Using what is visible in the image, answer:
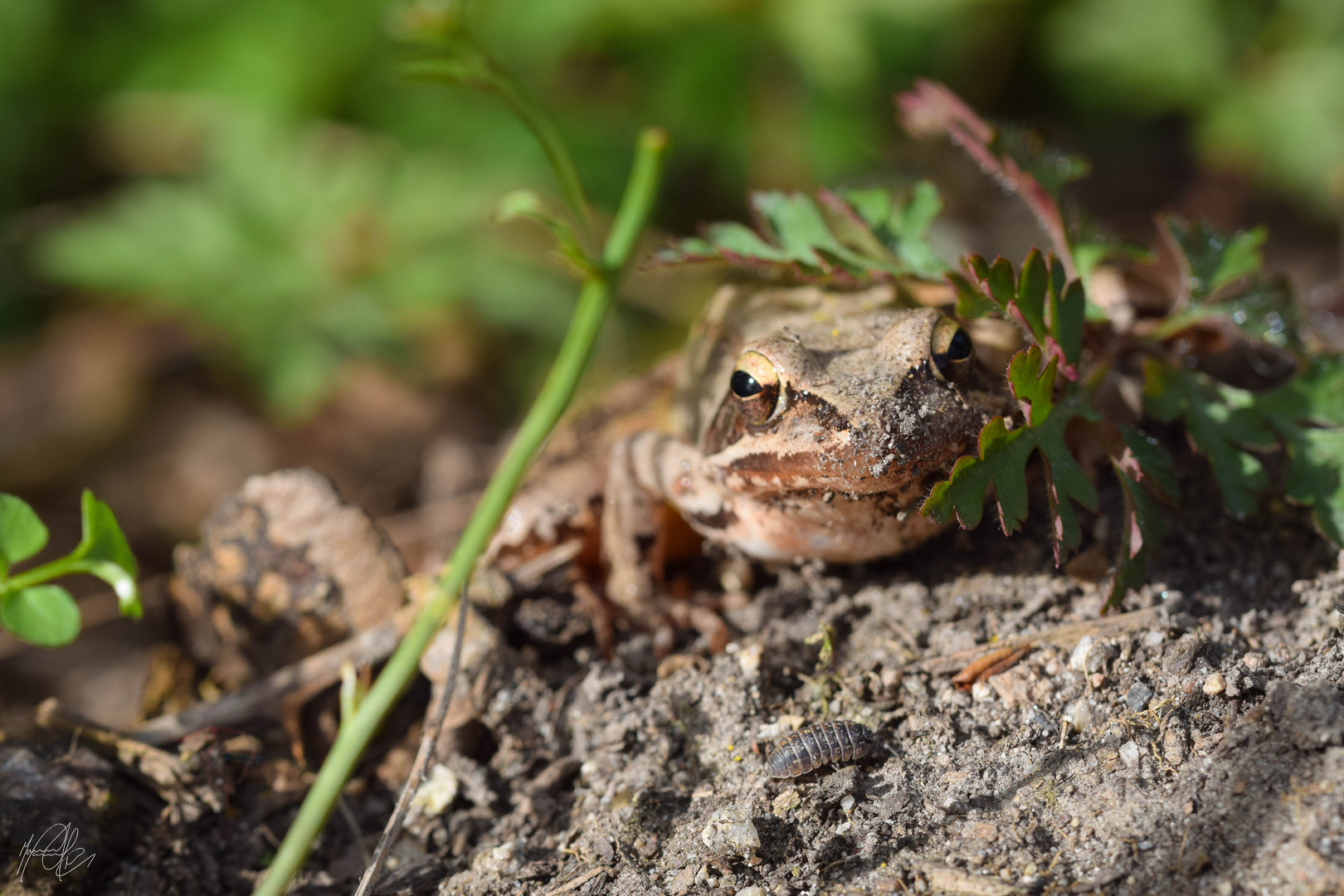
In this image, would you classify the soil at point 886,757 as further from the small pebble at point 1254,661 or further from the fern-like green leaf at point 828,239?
the fern-like green leaf at point 828,239

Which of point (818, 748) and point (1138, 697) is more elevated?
point (1138, 697)

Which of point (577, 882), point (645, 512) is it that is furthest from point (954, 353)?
point (577, 882)

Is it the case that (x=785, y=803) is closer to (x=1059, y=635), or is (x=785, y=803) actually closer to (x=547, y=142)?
(x=1059, y=635)

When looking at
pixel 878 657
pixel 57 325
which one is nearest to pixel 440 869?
pixel 878 657

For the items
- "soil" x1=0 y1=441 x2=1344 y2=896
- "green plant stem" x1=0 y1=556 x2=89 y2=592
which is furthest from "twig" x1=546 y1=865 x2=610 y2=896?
"green plant stem" x1=0 y1=556 x2=89 y2=592

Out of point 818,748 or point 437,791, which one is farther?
point 437,791

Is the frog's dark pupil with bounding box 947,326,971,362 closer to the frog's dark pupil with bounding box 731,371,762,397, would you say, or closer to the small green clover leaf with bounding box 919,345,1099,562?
the small green clover leaf with bounding box 919,345,1099,562

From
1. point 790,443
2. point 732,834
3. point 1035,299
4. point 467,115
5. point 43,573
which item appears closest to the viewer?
point 732,834

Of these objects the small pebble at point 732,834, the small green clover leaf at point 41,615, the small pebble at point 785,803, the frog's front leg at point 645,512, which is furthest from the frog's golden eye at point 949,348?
the small green clover leaf at point 41,615
